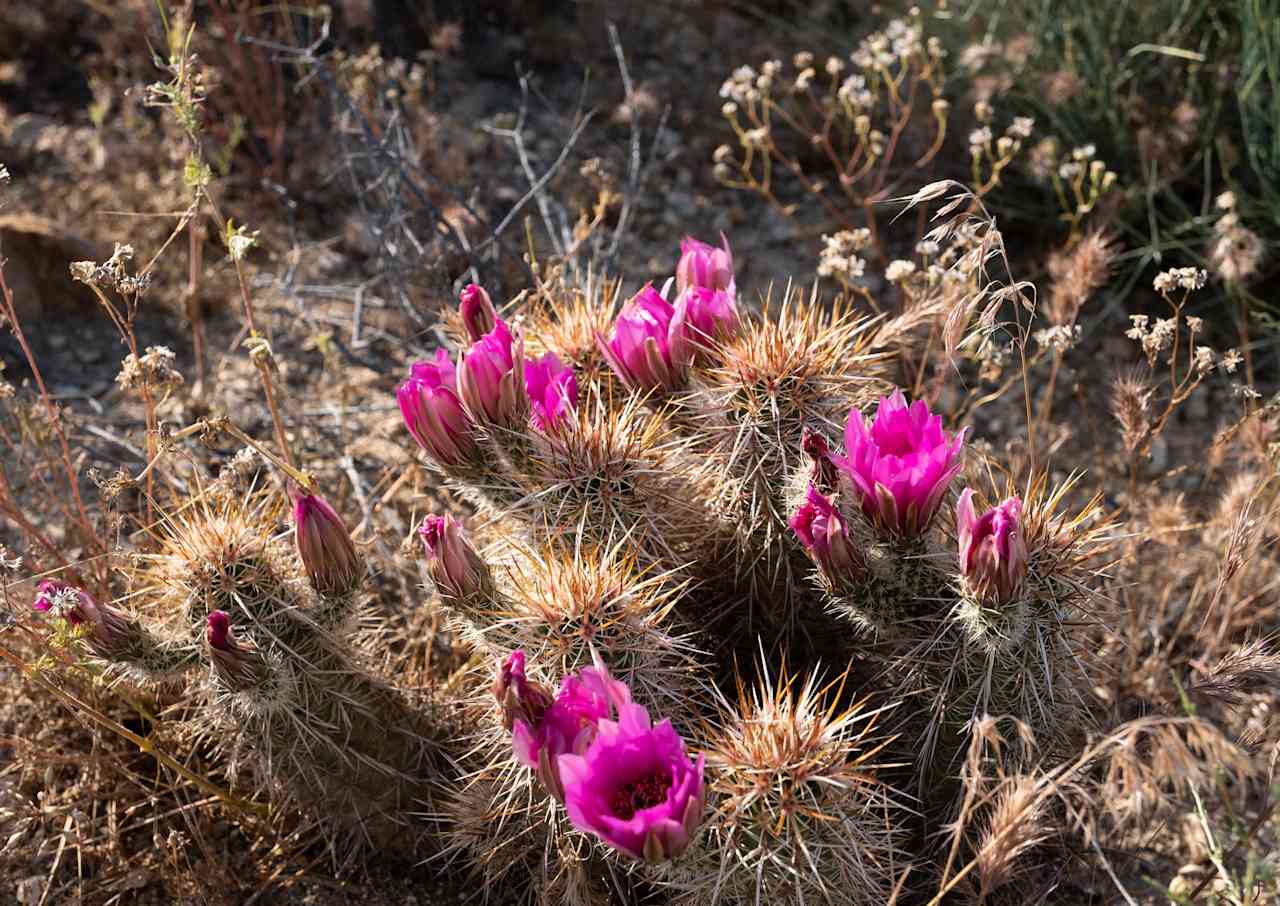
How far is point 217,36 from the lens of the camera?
4.69 meters

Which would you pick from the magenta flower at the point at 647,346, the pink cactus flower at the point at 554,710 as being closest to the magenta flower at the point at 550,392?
the magenta flower at the point at 647,346

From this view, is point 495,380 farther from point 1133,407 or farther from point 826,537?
point 1133,407

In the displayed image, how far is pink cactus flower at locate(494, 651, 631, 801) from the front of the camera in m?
1.74

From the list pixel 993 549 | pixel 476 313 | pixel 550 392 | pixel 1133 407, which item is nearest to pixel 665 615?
pixel 550 392

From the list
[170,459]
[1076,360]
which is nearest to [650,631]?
[170,459]

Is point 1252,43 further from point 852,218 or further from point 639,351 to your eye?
point 639,351

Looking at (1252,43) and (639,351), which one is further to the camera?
(1252,43)

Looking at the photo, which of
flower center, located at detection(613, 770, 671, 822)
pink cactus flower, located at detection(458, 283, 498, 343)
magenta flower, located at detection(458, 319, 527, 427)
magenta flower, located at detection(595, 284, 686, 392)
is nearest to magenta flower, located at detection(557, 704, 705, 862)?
flower center, located at detection(613, 770, 671, 822)

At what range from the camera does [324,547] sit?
2111mm

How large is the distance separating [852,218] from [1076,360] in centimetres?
99

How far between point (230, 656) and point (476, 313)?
78 cm

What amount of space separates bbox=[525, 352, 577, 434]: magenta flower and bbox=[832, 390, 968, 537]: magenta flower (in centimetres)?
Result: 50

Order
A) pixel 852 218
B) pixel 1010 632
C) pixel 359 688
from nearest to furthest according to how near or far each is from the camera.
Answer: pixel 1010 632, pixel 359 688, pixel 852 218

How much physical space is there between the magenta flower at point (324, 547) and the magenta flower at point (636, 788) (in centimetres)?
67
